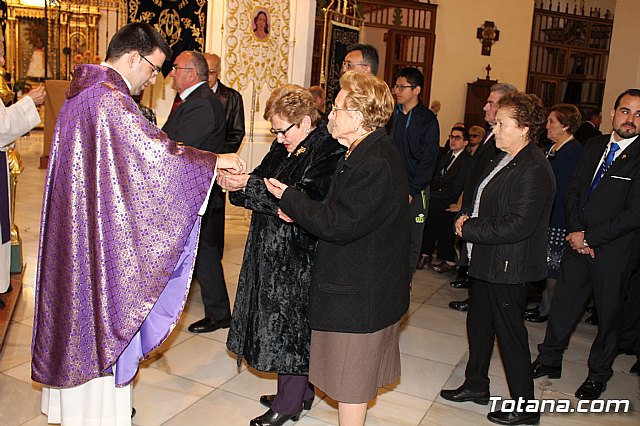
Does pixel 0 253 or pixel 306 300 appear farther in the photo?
pixel 0 253

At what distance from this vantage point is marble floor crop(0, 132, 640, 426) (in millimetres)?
3395

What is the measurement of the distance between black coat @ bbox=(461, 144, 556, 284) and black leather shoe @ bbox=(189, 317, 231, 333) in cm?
193

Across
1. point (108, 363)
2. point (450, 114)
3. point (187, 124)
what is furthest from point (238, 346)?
point (450, 114)

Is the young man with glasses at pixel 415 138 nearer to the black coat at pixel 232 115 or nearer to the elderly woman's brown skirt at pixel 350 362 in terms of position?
the black coat at pixel 232 115

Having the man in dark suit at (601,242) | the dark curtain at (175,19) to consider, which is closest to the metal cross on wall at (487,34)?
the dark curtain at (175,19)

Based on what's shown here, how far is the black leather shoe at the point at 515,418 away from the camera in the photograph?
3.45 meters

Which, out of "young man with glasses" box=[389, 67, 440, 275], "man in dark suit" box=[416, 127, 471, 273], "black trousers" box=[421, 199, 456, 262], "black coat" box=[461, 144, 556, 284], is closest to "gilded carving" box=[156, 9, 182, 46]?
"man in dark suit" box=[416, 127, 471, 273]

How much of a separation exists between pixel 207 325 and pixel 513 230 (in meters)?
2.28

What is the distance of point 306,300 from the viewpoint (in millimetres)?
2984

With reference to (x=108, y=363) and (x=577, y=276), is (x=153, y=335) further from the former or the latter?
(x=577, y=276)

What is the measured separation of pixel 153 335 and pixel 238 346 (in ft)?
1.47

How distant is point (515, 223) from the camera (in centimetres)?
310

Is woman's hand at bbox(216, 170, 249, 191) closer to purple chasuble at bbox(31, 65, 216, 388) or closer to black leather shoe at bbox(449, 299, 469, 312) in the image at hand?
purple chasuble at bbox(31, 65, 216, 388)

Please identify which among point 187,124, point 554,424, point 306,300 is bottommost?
point 554,424
